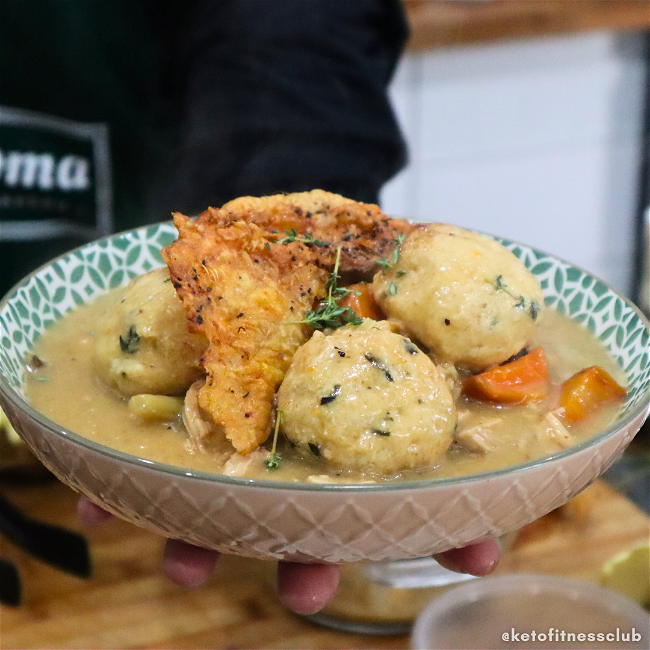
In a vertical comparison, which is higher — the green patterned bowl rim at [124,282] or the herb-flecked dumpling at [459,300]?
the herb-flecked dumpling at [459,300]

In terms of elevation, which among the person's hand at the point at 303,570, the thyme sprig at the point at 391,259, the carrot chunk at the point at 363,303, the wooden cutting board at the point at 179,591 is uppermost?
the thyme sprig at the point at 391,259

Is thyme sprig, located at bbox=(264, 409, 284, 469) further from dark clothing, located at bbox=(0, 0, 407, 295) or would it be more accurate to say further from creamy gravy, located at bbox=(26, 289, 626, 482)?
dark clothing, located at bbox=(0, 0, 407, 295)

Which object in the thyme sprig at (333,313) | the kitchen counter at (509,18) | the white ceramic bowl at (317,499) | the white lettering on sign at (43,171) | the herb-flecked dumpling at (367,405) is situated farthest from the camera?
the kitchen counter at (509,18)

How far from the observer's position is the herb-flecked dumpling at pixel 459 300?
0.98 metres

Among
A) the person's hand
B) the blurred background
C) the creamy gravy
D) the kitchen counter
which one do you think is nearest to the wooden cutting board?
the blurred background

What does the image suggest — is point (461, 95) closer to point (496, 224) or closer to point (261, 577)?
point (496, 224)

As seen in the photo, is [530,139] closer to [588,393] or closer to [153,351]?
[588,393]

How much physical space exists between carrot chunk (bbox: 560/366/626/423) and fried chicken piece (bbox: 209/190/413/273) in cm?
31

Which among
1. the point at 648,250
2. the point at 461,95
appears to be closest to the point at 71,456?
the point at 461,95

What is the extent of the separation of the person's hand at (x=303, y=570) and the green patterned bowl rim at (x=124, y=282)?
1.00 feet

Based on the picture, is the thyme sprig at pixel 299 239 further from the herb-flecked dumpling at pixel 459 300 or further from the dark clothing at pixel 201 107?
the dark clothing at pixel 201 107

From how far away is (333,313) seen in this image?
0.96 metres

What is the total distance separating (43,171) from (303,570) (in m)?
1.48

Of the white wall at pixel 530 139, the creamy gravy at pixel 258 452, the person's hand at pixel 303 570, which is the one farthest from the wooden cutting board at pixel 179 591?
the white wall at pixel 530 139
